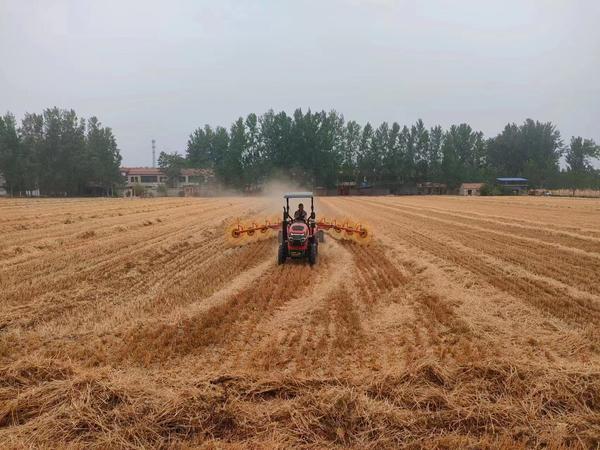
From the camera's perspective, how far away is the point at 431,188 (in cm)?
9750

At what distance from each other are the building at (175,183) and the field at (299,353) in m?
74.4

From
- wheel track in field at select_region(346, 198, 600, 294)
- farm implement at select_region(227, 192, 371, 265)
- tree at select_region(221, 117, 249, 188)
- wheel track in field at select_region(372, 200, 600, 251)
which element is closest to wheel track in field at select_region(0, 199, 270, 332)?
farm implement at select_region(227, 192, 371, 265)

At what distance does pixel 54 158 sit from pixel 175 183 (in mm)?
24014

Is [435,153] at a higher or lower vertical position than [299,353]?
higher

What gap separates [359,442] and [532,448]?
4.55 ft

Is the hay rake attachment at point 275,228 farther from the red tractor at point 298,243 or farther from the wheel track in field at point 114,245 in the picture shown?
the red tractor at point 298,243

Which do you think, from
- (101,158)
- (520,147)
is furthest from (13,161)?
(520,147)

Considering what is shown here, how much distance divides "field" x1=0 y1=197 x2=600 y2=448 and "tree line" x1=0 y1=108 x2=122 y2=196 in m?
72.5

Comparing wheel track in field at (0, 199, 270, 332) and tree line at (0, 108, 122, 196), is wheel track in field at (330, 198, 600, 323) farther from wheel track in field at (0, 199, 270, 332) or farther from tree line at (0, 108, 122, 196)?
tree line at (0, 108, 122, 196)

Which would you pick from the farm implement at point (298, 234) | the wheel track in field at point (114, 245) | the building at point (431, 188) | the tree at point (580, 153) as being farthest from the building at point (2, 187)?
the tree at point (580, 153)

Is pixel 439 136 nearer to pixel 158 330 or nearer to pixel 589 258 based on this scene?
pixel 589 258

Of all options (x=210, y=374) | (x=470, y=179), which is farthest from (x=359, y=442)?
(x=470, y=179)

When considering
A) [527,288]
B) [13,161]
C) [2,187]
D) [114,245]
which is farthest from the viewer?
[2,187]

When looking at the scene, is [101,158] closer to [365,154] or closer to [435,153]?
[365,154]
